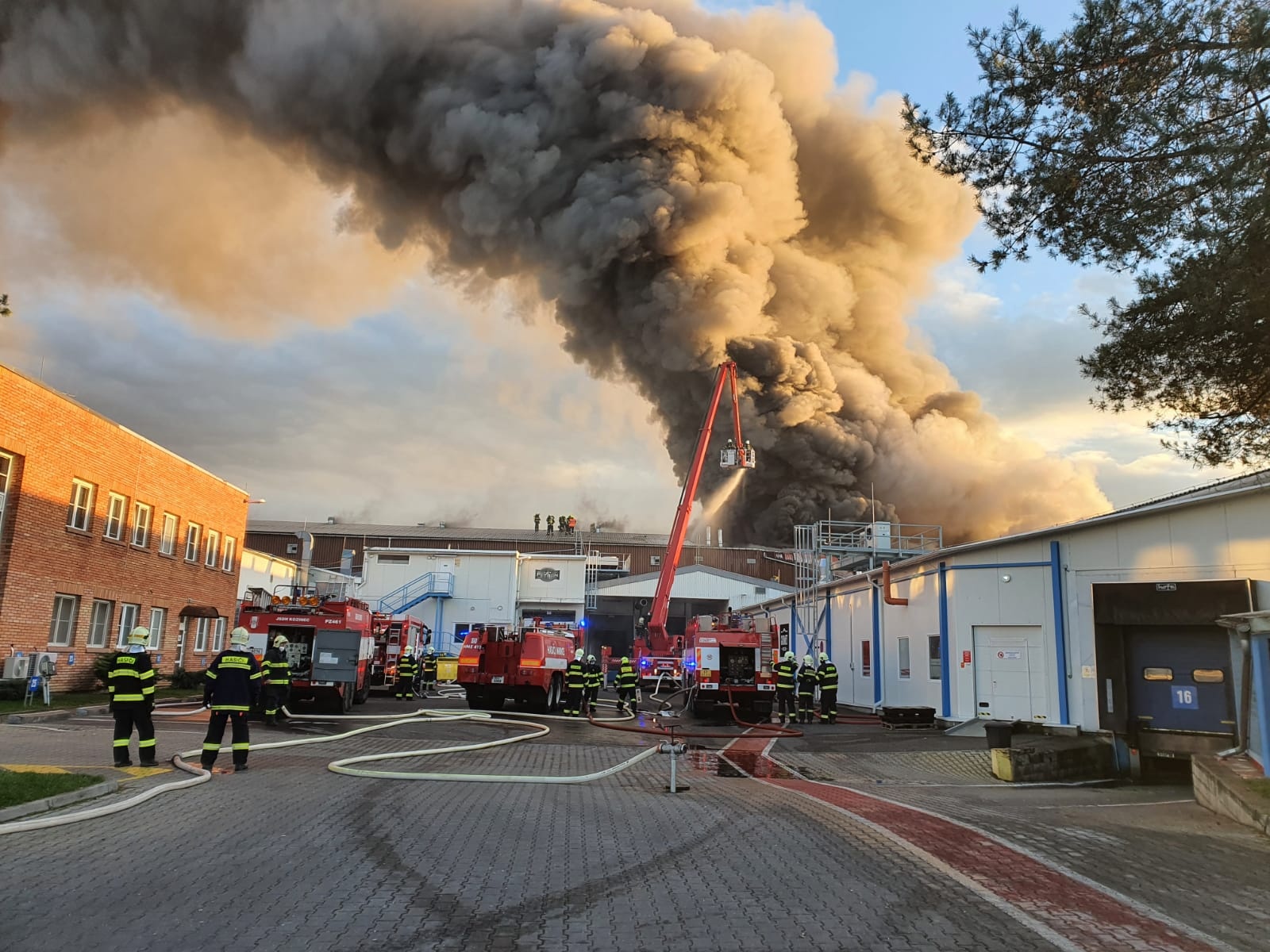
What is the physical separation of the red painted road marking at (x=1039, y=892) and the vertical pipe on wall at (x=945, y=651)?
9.22 metres

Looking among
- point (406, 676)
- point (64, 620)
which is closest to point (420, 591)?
point (406, 676)

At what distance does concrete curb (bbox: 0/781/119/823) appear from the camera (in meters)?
6.11

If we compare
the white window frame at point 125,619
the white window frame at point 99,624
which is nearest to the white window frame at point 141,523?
the white window frame at point 125,619

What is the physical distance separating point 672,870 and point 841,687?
18.7m

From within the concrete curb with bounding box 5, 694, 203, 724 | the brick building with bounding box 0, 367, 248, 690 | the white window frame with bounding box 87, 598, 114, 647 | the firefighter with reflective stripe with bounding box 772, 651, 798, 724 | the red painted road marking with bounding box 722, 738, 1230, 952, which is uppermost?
the brick building with bounding box 0, 367, 248, 690

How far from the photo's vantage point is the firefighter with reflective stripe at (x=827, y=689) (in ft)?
57.4

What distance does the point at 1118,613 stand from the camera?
1289 cm

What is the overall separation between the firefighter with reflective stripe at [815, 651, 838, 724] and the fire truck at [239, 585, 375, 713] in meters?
8.98

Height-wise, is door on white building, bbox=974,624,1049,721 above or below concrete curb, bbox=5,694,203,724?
above

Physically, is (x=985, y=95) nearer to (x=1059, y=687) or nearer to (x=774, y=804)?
(x=774, y=804)

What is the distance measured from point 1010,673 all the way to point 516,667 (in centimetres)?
902

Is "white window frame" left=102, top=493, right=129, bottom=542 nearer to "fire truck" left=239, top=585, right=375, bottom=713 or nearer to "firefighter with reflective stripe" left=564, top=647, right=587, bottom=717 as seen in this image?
"fire truck" left=239, top=585, right=375, bottom=713

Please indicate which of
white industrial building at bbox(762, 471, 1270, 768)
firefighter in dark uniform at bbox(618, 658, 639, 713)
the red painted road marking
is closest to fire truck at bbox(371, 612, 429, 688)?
firefighter in dark uniform at bbox(618, 658, 639, 713)

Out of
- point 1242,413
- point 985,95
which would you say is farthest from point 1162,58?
point 1242,413
